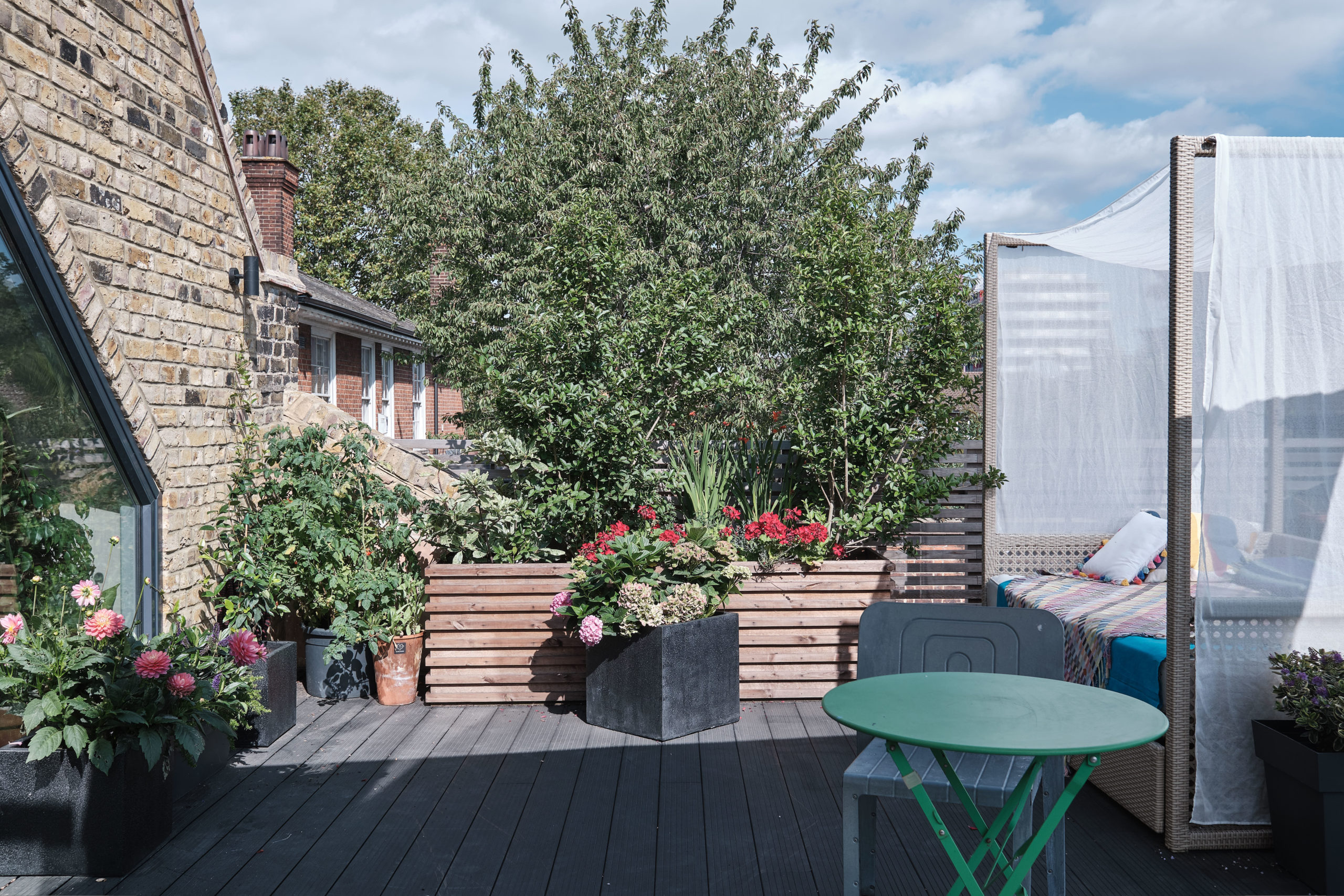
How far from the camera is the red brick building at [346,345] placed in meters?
8.09

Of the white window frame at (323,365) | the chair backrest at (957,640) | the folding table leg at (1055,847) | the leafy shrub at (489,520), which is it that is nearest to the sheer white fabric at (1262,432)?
Answer: the chair backrest at (957,640)

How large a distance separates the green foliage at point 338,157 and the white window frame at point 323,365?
382 inches

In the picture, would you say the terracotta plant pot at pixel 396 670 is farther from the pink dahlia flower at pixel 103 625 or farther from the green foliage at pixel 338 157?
the green foliage at pixel 338 157

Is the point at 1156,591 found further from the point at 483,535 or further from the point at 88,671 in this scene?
the point at 88,671

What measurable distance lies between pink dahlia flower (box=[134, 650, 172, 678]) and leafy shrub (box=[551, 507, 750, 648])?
170 centimetres

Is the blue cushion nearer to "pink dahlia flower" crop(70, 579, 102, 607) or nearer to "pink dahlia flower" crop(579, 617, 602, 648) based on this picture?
"pink dahlia flower" crop(579, 617, 602, 648)

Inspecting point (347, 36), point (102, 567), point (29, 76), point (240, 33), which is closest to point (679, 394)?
point (102, 567)

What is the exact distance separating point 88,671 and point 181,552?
1611 millimetres

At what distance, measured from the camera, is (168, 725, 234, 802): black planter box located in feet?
11.1

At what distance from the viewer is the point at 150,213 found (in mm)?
4203

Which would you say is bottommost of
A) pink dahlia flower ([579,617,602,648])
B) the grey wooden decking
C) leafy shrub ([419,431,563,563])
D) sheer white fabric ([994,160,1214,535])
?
the grey wooden decking

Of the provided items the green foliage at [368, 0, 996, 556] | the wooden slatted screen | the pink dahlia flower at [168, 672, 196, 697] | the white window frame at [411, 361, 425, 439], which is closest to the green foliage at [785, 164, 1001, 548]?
the green foliage at [368, 0, 996, 556]

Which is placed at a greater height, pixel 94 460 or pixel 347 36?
pixel 347 36

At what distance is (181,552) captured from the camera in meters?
4.40
